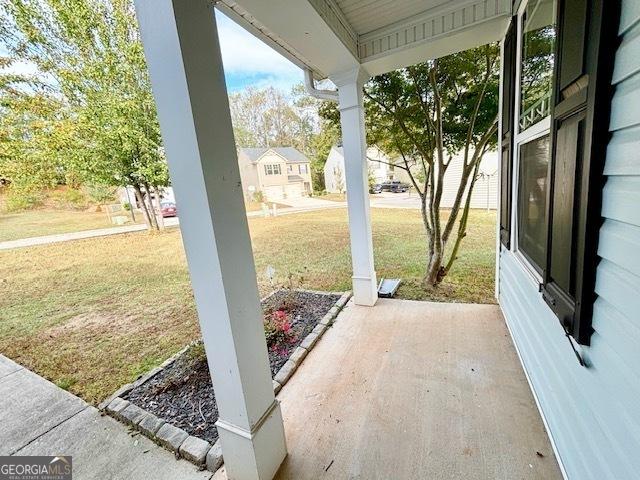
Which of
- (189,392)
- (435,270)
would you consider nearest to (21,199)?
(189,392)

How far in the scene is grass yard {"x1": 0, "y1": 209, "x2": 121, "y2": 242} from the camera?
669 cm

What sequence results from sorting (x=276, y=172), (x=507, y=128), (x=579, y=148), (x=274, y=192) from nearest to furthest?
(x=579, y=148), (x=507, y=128), (x=274, y=192), (x=276, y=172)

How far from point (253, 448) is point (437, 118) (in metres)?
3.52

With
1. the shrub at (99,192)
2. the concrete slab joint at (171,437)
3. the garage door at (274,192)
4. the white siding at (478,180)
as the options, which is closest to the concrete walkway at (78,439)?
the concrete slab joint at (171,437)

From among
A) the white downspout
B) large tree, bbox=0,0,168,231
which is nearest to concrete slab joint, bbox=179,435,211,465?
the white downspout

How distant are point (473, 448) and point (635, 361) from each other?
0.98m

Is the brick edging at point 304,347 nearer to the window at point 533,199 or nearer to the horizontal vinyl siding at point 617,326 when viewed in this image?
the horizontal vinyl siding at point 617,326

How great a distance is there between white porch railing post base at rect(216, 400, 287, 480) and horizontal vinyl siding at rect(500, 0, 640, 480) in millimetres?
1205

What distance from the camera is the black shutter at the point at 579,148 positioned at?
2.44ft

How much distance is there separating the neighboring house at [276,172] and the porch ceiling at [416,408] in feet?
38.7

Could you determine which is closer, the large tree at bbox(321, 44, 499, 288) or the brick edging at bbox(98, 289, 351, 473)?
the brick edging at bbox(98, 289, 351, 473)

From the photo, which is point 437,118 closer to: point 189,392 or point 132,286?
point 189,392

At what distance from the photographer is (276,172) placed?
1630 cm

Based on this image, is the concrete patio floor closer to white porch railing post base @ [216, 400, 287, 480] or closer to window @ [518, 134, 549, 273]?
white porch railing post base @ [216, 400, 287, 480]
